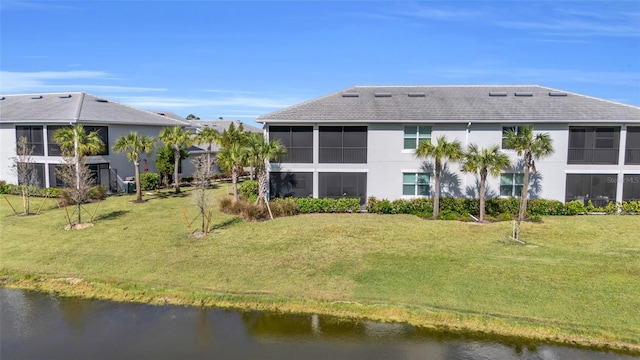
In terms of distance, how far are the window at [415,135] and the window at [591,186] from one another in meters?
9.38

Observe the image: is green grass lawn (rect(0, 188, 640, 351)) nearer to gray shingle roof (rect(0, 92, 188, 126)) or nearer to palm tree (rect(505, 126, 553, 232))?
palm tree (rect(505, 126, 553, 232))

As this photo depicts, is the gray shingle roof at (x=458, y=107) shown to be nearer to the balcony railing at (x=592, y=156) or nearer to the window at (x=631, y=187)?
the balcony railing at (x=592, y=156)

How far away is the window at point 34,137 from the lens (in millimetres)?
35188

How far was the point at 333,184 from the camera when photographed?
97.7ft

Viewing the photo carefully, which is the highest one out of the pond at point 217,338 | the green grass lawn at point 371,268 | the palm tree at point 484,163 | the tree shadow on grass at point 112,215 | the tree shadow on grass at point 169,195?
the palm tree at point 484,163

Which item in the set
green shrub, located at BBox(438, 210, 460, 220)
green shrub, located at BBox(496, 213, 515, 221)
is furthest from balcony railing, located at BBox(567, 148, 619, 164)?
green shrub, located at BBox(438, 210, 460, 220)

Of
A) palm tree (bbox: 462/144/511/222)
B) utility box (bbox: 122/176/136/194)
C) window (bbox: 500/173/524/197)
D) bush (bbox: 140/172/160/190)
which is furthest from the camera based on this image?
bush (bbox: 140/172/160/190)

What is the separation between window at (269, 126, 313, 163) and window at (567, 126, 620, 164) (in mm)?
16573

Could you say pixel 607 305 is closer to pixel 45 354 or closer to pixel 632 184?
pixel 45 354

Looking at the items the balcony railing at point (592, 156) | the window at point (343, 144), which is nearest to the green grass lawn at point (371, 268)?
the balcony railing at point (592, 156)

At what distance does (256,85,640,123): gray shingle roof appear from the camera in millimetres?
28625

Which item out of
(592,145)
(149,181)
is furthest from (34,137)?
(592,145)

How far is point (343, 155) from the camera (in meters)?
29.7

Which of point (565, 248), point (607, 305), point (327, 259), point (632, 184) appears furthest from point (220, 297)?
point (632, 184)
